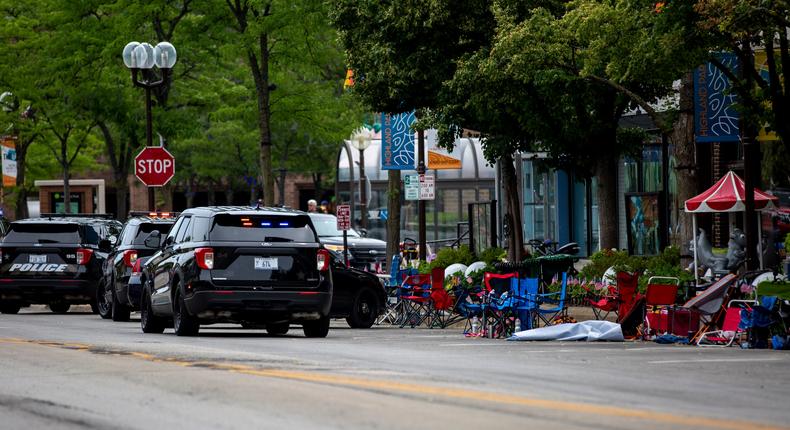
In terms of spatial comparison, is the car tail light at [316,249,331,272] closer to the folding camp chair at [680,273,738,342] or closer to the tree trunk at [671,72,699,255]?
the folding camp chair at [680,273,738,342]

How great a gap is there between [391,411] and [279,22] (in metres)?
27.1

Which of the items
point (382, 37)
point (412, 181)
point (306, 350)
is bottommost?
point (306, 350)

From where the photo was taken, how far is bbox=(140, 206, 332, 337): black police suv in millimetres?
21062

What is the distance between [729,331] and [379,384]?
931 cm

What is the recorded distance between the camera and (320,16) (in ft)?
124

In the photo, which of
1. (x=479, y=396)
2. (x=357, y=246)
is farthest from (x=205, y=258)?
(x=357, y=246)

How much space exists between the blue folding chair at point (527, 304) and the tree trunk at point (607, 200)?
271 inches

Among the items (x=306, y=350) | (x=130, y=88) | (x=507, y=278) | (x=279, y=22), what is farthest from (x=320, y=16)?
(x=306, y=350)

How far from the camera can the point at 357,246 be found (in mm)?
42938

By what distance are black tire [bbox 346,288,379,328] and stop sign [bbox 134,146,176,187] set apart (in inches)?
397

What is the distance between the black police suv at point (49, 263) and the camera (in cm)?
3114

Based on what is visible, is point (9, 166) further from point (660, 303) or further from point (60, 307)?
point (660, 303)

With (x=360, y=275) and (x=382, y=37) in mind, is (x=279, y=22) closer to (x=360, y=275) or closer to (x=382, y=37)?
(x=382, y=37)

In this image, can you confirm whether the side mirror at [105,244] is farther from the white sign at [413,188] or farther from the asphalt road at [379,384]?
the asphalt road at [379,384]
